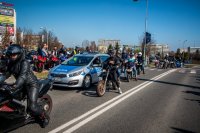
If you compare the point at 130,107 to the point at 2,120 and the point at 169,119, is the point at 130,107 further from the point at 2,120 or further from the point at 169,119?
the point at 2,120

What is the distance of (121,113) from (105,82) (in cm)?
281

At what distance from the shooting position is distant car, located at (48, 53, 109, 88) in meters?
9.96

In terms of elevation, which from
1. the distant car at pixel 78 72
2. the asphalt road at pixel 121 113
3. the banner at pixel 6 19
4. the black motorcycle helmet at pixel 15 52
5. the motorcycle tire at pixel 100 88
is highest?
the banner at pixel 6 19

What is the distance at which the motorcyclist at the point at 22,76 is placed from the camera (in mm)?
4605

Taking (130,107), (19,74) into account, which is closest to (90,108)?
(130,107)

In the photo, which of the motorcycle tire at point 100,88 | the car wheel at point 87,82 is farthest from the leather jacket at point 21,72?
the car wheel at point 87,82

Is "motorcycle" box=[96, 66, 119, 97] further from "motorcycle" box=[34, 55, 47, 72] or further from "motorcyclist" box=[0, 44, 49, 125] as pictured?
"motorcycle" box=[34, 55, 47, 72]

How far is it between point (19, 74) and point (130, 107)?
13.2ft

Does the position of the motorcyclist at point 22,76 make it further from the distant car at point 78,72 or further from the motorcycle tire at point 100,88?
the distant car at point 78,72

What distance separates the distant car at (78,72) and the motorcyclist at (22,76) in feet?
15.8

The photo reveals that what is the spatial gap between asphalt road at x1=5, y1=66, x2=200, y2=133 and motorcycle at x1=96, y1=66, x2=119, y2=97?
10.5 inches

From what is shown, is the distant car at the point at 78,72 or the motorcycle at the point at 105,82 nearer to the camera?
the motorcycle at the point at 105,82

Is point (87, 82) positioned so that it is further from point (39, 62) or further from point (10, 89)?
point (10, 89)

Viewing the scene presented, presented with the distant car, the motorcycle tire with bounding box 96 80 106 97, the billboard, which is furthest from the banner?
the motorcycle tire with bounding box 96 80 106 97
